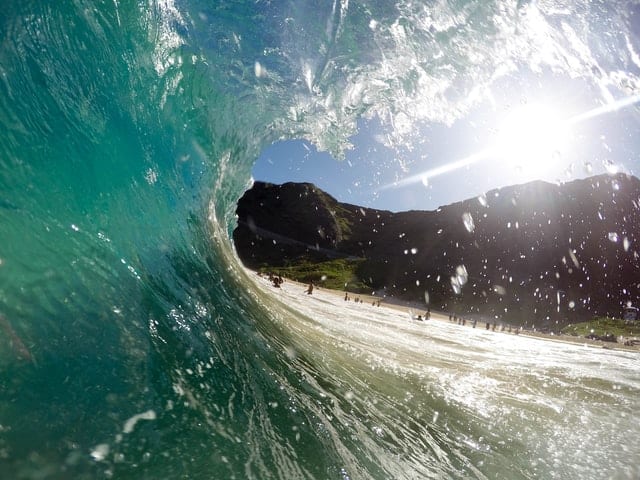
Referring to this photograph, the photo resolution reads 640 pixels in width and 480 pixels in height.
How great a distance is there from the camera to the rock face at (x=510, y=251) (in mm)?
65875

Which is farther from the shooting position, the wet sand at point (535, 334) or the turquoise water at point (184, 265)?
the wet sand at point (535, 334)

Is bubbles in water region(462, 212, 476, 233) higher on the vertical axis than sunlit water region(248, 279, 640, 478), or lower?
higher

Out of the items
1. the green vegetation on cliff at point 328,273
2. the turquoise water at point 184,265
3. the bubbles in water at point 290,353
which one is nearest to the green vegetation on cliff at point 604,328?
the green vegetation on cliff at point 328,273

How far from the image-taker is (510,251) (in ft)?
296

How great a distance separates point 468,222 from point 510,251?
17.7 m

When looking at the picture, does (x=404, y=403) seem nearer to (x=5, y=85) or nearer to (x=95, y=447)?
(x=95, y=447)

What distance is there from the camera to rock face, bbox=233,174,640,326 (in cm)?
6588

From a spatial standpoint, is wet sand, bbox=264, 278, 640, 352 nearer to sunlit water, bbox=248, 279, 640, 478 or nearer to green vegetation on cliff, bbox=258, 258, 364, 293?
green vegetation on cliff, bbox=258, 258, 364, 293

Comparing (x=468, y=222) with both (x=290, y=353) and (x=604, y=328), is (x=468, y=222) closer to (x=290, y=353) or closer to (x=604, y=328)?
(x=604, y=328)

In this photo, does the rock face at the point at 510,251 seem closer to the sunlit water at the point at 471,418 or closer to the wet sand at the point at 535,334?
the wet sand at the point at 535,334

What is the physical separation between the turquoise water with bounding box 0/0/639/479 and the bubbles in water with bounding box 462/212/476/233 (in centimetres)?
9686

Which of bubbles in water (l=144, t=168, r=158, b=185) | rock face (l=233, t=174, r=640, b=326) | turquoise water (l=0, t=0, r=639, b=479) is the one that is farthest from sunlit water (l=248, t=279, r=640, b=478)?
rock face (l=233, t=174, r=640, b=326)

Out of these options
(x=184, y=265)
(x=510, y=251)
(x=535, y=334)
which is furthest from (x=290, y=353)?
(x=510, y=251)

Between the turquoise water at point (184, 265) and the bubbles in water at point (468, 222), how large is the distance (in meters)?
96.9
